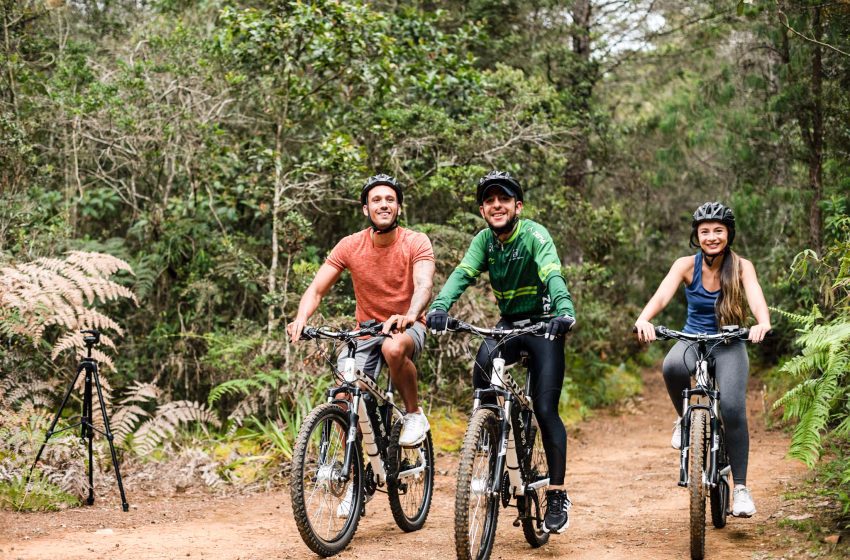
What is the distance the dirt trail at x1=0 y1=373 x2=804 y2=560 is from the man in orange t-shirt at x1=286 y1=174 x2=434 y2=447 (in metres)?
0.95

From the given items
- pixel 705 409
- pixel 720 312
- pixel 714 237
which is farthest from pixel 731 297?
pixel 705 409

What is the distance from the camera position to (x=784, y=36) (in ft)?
34.0

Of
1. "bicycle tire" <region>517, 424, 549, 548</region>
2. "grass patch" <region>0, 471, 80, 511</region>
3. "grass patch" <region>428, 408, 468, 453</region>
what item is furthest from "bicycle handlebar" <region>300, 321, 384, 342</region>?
"grass patch" <region>428, 408, 468, 453</region>

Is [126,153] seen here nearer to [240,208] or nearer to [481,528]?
[240,208]

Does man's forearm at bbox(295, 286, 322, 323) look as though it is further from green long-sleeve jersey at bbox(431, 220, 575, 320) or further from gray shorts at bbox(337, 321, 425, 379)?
green long-sleeve jersey at bbox(431, 220, 575, 320)

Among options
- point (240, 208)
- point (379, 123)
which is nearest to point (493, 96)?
point (379, 123)

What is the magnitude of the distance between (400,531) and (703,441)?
7.28 feet

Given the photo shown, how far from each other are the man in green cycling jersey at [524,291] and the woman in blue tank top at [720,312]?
65 cm

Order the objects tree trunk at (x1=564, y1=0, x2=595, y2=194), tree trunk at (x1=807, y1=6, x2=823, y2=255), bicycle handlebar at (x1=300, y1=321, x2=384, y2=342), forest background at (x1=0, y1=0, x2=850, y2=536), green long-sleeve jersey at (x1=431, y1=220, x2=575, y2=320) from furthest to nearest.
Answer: tree trunk at (x1=564, y1=0, x2=595, y2=194) → tree trunk at (x1=807, y1=6, x2=823, y2=255) → forest background at (x1=0, y1=0, x2=850, y2=536) → green long-sleeve jersey at (x1=431, y1=220, x2=575, y2=320) → bicycle handlebar at (x1=300, y1=321, x2=384, y2=342)

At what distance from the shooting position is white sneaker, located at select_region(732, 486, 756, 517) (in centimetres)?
528

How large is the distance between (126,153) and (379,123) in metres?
3.01

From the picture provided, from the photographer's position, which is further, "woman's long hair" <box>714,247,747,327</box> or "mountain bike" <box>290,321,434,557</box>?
"woman's long hair" <box>714,247,747,327</box>

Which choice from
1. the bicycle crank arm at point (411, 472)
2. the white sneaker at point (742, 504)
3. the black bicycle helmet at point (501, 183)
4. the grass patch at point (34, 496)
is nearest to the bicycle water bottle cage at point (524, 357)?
the black bicycle helmet at point (501, 183)

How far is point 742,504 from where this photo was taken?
209 inches
